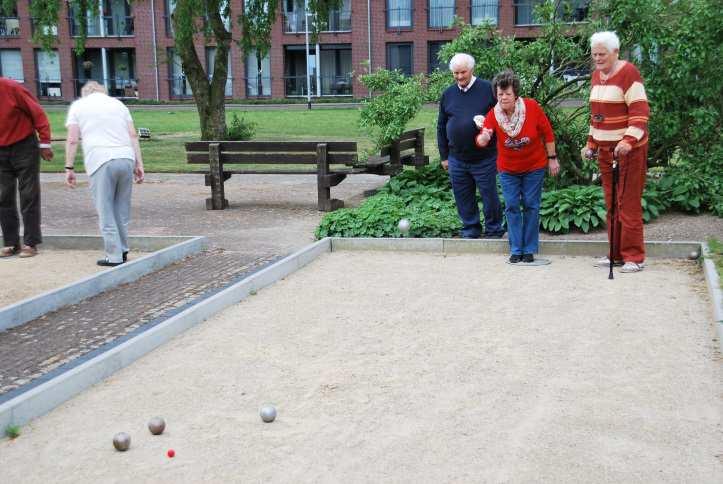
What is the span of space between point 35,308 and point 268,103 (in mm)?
42748

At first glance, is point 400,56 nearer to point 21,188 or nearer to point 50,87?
point 50,87

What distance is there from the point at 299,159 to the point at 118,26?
140ft

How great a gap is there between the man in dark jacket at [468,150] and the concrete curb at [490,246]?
30 centimetres

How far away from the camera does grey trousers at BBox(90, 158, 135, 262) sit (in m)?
8.80

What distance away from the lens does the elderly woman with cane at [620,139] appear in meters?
7.92

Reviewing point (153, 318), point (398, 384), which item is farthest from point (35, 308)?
point (398, 384)

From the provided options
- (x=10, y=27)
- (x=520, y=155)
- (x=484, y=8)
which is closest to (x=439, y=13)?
(x=484, y=8)

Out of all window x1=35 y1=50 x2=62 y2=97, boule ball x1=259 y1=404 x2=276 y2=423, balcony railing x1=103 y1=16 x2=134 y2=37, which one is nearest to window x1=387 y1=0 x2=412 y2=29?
balcony railing x1=103 y1=16 x2=134 y2=37

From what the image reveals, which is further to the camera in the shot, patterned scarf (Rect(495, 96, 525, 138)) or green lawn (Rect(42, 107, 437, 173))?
green lawn (Rect(42, 107, 437, 173))

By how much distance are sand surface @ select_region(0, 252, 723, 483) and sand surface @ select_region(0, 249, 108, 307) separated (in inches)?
75.3

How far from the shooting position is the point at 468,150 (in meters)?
9.33

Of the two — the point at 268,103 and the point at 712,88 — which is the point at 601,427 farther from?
the point at 268,103

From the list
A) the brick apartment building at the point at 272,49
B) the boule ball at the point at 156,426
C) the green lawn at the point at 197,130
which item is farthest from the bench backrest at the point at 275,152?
the brick apartment building at the point at 272,49

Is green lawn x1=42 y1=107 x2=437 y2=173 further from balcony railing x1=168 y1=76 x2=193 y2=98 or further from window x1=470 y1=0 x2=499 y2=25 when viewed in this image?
window x1=470 y1=0 x2=499 y2=25
